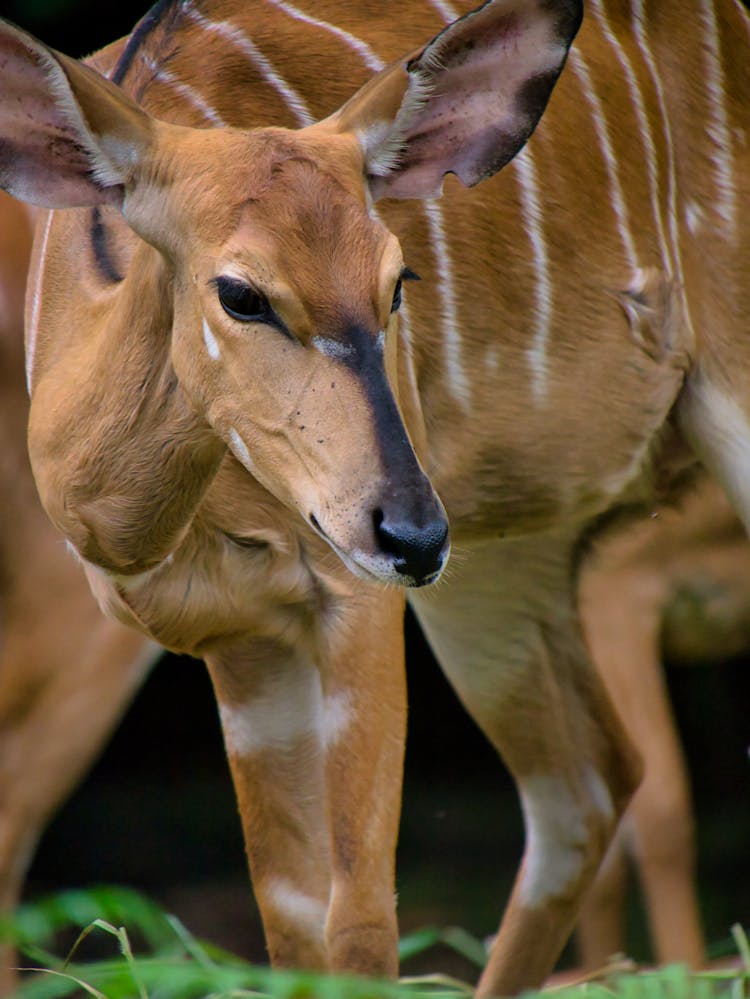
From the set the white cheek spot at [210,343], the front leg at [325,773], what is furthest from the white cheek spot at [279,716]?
the white cheek spot at [210,343]

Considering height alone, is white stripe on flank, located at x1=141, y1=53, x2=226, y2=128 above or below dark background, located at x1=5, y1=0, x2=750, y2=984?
above

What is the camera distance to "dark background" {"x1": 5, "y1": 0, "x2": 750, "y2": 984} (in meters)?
6.54

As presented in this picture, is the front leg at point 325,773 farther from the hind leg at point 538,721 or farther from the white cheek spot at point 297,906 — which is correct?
the hind leg at point 538,721

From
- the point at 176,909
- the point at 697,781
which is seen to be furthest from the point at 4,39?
the point at 697,781

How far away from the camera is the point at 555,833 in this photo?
381 cm

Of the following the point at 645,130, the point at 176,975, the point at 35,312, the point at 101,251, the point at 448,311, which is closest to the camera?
the point at 176,975

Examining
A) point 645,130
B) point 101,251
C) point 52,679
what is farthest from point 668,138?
point 52,679

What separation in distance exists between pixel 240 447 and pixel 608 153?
3.82ft

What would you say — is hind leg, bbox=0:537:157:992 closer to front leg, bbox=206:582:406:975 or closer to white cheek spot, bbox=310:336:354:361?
front leg, bbox=206:582:406:975

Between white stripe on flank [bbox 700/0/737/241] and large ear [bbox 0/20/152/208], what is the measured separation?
1.26 metres

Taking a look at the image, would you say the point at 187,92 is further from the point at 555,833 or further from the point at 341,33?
the point at 555,833

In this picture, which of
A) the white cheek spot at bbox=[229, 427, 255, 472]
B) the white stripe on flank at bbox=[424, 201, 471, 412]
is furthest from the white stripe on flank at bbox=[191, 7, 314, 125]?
the white cheek spot at bbox=[229, 427, 255, 472]

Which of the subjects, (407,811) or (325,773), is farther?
(407,811)

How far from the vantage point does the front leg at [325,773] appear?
288 cm
